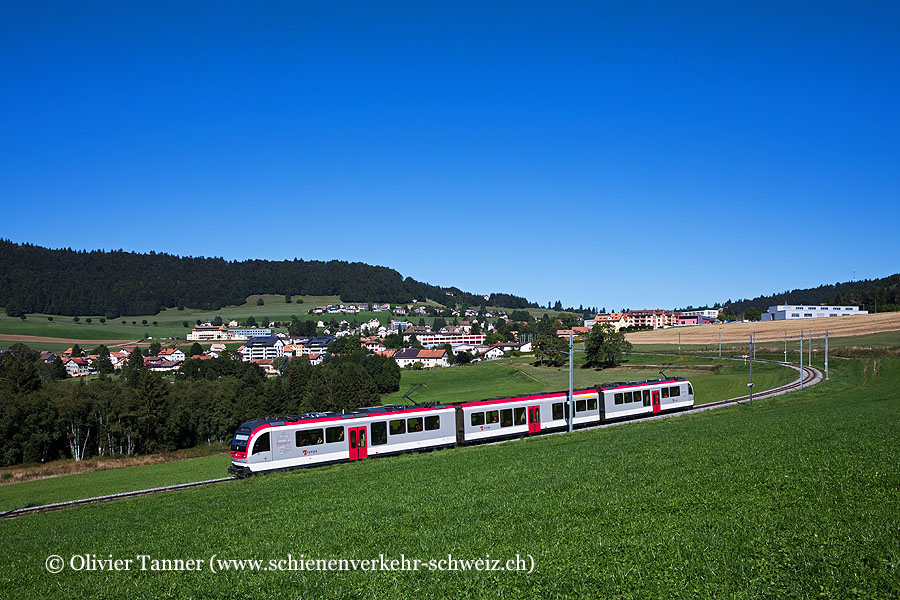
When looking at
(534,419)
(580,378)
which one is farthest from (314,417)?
(580,378)

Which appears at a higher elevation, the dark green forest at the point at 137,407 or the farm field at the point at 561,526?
the farm field at the point at 561,526

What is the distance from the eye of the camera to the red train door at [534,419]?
37344 millimetres

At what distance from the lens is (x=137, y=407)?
64625 millimetres

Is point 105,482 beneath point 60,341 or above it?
beneath

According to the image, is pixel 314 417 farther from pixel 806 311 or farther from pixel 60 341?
pixel 806 311

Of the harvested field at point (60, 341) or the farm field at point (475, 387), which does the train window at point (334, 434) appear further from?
the harvested field at point (60, 341)

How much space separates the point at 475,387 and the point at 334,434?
2349 inches

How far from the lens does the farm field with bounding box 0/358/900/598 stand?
9.95 meters

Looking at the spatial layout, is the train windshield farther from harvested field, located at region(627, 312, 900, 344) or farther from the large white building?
the large white building

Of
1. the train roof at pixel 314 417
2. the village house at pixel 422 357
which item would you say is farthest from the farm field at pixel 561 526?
the village house at pixel 422 357

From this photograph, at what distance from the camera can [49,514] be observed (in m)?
23.7

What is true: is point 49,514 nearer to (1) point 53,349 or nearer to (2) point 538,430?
(2) point 538,430

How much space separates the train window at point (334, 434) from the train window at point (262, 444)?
2.81m
